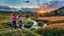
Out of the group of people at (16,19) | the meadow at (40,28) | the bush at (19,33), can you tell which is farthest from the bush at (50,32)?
the group of people at (16,19)

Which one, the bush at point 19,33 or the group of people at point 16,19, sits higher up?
the group of people at point 16,19

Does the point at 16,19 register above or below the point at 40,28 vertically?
above

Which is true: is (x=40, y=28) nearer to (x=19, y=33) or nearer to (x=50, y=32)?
(x=50, y=32)

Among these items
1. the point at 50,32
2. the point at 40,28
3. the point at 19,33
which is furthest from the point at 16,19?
the point at 50,32

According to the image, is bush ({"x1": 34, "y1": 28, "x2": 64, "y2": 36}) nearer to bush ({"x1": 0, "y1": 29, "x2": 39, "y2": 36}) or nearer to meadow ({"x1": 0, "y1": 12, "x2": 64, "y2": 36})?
meadow ({"x1": 0, "y1": 12, "x2": 64, "y2": 36})

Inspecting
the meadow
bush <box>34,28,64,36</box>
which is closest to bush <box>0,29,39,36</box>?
the meadow

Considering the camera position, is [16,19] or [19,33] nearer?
[19,33]

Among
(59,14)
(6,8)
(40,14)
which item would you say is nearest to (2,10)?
(6,8)

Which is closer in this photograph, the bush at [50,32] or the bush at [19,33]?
the bush at [19,33]

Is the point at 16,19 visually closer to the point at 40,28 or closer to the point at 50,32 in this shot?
the point at 40,28

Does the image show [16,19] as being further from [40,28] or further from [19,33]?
[40,28]

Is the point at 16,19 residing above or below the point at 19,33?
above

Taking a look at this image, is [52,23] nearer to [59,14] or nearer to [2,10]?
[59,14]

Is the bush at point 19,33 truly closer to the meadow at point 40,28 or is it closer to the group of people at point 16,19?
the meadow at point 40,28
